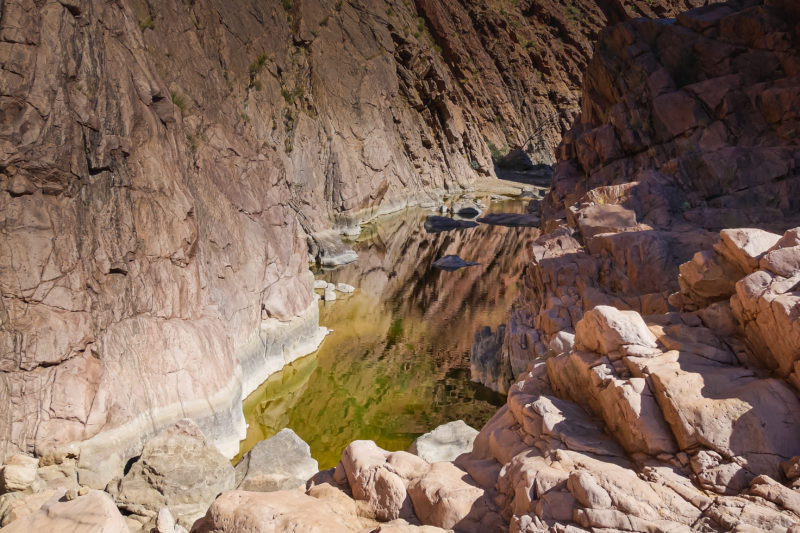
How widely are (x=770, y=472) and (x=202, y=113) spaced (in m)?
18.1

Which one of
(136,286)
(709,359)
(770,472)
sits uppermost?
(136,286)

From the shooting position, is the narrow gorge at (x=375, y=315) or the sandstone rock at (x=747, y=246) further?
the sandstone rock at (x=747, y=246)

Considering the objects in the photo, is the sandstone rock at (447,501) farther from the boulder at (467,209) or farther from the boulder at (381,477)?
the boulder at (467,209)

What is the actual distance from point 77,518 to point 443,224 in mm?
35553

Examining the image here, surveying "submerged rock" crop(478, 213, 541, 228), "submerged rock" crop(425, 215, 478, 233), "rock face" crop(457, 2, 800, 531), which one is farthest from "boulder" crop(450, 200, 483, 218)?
"rock face" crop(457, 2, 800, 531)

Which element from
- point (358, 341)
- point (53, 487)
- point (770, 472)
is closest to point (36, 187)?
point (53, 487)

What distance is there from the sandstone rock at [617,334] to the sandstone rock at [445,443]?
5164 mm

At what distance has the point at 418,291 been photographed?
2756cm

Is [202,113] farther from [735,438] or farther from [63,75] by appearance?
[735,438]

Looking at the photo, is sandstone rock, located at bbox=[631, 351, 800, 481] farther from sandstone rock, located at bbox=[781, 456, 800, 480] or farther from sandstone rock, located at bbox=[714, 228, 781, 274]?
sandstone rock, located at bbox=[714, 228, 781, 274]

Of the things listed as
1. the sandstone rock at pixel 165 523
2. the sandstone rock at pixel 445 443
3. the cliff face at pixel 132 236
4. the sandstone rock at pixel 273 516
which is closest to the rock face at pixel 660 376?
the sandstone rock at pixel 273 516

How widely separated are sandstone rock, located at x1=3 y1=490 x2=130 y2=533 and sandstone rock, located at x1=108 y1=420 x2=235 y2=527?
9.04 feet

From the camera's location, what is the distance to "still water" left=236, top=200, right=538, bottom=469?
15531 millimetres

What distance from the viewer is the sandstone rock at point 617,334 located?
25.3ft
